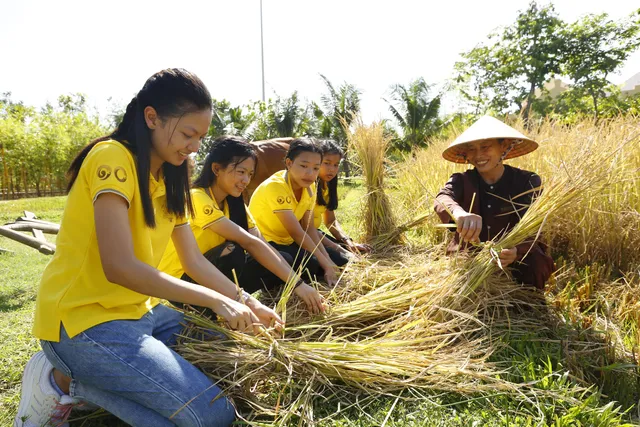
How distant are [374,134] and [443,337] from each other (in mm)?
2382

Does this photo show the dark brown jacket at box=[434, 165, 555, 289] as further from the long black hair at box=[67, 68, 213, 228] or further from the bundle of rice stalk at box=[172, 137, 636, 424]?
the long black hair at box=[67, 68, 213, 228]

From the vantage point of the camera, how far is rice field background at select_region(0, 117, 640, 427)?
4.94 ft

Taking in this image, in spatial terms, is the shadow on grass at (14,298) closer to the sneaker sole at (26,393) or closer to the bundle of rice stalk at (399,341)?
the sneaker sole at (26,393)

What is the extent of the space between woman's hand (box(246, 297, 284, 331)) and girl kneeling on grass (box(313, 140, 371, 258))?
131 centimetres

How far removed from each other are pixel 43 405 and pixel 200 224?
3.48ft

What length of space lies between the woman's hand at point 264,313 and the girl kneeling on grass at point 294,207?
92 cm

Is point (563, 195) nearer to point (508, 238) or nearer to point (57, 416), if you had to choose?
point (508, 238)

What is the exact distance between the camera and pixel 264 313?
166cm

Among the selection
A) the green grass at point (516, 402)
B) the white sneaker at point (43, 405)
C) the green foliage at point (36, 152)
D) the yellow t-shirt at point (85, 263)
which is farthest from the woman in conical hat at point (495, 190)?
the green foliage at point (36, 152)

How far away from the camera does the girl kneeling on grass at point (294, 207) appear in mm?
2771

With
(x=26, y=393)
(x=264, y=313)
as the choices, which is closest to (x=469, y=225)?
(x=264, y=313)

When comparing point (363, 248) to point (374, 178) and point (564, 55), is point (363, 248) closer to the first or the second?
point (374, 178)

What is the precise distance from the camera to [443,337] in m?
1.91

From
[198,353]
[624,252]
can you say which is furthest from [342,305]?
[624,252]
